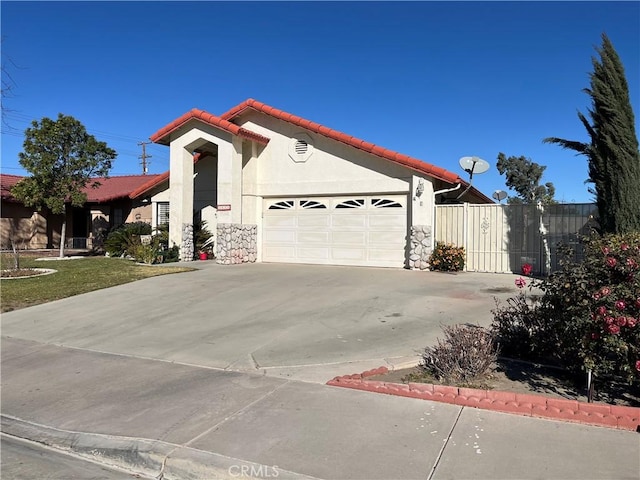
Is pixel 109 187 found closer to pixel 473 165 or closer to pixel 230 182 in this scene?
pixel 230 182

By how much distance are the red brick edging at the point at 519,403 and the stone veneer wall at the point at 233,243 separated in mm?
12202

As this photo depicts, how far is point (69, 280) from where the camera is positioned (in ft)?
43.8

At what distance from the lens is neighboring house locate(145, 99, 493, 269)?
51.4ft

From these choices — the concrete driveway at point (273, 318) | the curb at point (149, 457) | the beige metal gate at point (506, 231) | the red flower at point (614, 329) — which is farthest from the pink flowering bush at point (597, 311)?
the beige metal gate at point (506, 231)

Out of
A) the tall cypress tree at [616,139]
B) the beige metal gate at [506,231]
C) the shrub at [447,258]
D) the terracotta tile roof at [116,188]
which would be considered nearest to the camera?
the tall cypress tree at [616,139]

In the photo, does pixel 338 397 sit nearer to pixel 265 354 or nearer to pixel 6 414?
pixel 265 354

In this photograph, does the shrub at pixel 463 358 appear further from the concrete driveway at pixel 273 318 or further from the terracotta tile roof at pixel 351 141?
the terracotta tile roof at pixel 351 141

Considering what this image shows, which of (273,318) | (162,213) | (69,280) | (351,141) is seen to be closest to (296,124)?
(351,141)

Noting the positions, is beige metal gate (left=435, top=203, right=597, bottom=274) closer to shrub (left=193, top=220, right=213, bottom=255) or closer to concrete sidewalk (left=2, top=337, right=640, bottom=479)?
shrub (left=193, top=220, right=213, bottom=255)

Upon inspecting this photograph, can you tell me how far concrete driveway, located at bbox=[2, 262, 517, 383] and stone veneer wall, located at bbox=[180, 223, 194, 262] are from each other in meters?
4.65

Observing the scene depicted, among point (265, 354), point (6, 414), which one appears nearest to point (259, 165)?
point (265, 354)

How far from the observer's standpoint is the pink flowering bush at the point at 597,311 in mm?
4414

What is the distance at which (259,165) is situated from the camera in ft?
60.3

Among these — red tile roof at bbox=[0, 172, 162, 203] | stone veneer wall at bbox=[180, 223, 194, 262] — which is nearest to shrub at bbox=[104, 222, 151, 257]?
stone veneer wall at bbox=[180, 223, 194, 262]
